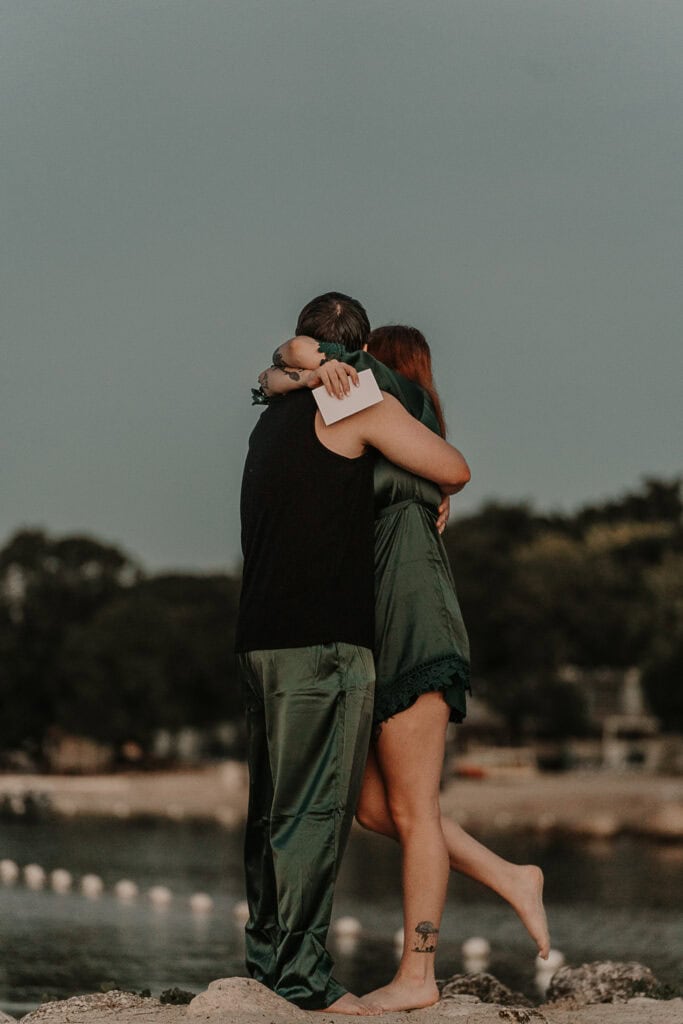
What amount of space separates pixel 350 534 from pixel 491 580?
57.0 m

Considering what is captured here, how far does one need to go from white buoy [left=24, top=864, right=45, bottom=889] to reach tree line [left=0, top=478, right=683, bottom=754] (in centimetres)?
3080

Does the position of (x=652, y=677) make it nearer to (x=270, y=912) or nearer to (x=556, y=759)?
(x=556, y=759)

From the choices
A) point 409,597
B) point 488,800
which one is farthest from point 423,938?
point 488,800

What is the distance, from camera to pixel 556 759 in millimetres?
62125

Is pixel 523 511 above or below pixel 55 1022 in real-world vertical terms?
above

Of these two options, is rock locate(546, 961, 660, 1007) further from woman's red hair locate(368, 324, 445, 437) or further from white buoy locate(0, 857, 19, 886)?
white buoy locate(0, 857, 19, 886)

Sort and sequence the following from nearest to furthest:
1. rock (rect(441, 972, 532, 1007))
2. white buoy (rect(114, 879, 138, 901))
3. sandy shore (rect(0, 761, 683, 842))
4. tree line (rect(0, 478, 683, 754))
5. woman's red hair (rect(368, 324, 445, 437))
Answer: woman's red hair (rect(368, 324, 445, 437)), rock (rect(441, 972, 532, 1007)), white buoy (rect(114, 879, 138, 901)), sandy shore (rect(0, 761, 683, 842)), tree line (rect(0, 478, 683, 754))

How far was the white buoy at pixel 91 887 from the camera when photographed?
1981cm

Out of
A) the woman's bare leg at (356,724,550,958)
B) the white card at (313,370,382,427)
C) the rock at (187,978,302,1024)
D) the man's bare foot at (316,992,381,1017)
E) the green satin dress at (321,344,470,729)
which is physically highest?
the white card at (313,370,382,427)

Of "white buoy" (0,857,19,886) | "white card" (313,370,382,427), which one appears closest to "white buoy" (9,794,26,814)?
"white buoy" (0,857,19,886)

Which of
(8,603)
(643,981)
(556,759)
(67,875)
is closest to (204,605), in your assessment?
(8,603)

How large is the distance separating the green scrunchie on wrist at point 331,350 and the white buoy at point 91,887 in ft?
47.3

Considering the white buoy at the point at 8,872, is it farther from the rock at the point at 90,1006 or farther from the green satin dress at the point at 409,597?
the green satin dress at the point at 409,597

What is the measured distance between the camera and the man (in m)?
5.60
